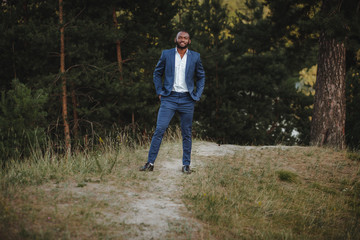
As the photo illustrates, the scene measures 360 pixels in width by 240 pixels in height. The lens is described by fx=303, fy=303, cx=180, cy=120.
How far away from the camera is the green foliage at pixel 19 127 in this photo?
5746 mm

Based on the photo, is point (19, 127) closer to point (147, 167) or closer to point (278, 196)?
point (147, 167)

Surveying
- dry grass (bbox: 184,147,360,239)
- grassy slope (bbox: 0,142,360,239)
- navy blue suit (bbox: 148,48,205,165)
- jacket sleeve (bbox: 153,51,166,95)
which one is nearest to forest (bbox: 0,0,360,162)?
grassy slope (bbox: 0,142,360,239)

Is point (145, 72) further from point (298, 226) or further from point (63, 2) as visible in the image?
point (298, 226)

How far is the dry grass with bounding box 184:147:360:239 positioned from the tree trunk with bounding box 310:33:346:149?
5.30 ft

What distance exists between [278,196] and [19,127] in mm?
4929

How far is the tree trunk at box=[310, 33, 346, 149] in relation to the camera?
7.91m

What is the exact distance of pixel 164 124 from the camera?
186 inches

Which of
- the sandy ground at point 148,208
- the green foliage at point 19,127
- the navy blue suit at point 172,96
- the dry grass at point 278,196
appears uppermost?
the navy blue suit at point 172,96

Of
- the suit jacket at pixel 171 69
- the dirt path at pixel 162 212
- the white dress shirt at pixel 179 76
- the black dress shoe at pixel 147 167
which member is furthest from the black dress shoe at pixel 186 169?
the white dress shirt at pixel 179 76

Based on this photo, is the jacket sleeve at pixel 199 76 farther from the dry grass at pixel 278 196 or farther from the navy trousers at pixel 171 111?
the dry grass at pixel 278 196

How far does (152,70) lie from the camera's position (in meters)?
12.5

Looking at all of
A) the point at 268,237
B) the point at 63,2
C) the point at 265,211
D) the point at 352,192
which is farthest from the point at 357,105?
the point at 63,2

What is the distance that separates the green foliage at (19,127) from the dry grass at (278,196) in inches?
133

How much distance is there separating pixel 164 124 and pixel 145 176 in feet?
2.78
